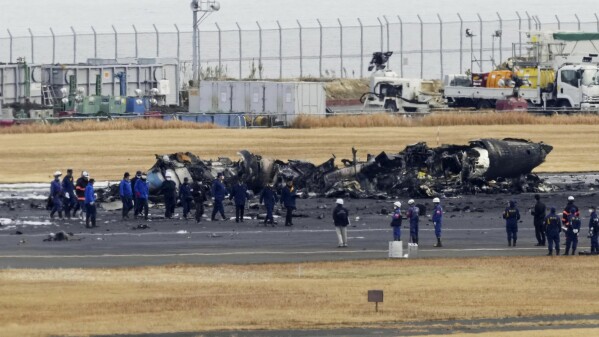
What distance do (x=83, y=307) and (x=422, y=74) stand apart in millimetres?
80764

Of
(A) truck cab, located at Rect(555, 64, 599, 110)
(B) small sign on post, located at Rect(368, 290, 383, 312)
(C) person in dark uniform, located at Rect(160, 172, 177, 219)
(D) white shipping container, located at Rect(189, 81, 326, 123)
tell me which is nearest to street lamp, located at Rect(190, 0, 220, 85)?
(D) white shipping container, located at Rect(189, 81, 326, 123)

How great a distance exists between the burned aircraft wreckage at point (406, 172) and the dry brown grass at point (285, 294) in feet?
51.6

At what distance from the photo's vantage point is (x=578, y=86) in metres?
80.7

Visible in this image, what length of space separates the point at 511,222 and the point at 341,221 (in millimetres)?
4667

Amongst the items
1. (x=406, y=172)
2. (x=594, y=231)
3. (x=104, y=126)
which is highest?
(x=104, y=126)

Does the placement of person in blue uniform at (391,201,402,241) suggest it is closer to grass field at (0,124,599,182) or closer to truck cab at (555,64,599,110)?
grass field at (0,124,599,182)

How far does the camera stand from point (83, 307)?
30.1 meters

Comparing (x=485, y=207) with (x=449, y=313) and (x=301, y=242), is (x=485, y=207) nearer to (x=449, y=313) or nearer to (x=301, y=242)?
(x=301, y=242)

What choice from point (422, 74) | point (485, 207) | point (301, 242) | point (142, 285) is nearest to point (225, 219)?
point (301, 242)

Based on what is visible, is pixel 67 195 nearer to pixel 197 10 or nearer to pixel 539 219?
pixel 539 219

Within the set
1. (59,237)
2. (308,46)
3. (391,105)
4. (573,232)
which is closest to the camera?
(573,232)

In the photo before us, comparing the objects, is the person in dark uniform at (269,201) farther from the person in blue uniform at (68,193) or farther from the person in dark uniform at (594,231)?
the person in dark uniform at (594,231)

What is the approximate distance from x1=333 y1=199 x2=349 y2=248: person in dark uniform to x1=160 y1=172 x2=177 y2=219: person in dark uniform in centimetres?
835

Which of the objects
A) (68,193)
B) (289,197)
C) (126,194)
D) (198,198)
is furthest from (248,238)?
(68,193)
